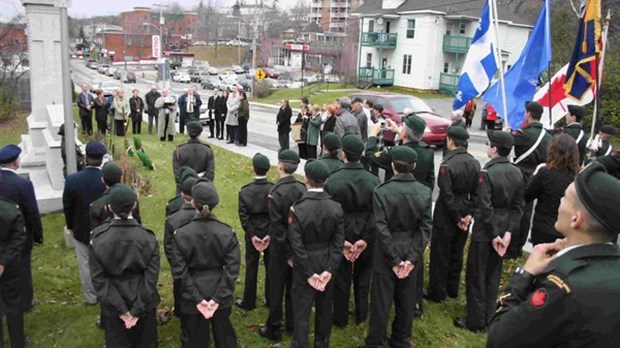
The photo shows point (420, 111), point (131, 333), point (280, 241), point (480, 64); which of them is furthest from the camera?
→ point (420, 111)

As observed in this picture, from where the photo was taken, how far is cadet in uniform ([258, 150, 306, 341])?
564cm

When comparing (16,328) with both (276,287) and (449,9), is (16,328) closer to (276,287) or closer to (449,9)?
(276,287)

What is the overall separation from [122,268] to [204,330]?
100 centimetres

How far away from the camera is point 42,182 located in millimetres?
11266

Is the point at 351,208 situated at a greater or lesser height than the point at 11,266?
greater

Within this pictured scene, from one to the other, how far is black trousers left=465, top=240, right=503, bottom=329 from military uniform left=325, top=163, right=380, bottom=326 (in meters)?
1.20

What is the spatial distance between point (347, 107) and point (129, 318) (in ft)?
29.1

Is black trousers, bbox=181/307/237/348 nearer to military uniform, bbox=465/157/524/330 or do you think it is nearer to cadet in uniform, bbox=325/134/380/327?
cadet in uniform, bbox=325/134/380/327

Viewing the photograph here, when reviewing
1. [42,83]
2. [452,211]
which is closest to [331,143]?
[452,211]

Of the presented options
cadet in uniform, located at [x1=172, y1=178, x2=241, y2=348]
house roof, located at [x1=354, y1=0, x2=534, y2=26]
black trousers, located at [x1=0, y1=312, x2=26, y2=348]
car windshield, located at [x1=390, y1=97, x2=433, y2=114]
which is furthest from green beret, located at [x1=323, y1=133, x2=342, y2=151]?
house roof, located at [x1=354, y1=0, x2=534, y2=26]

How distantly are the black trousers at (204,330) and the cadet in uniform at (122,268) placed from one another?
415 mm

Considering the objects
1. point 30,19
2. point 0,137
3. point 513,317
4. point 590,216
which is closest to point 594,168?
point 590,216

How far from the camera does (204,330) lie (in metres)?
4.95

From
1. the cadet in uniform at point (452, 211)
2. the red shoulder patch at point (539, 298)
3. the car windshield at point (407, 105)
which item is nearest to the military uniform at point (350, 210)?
the cadet in uniform at point (452, 211)
